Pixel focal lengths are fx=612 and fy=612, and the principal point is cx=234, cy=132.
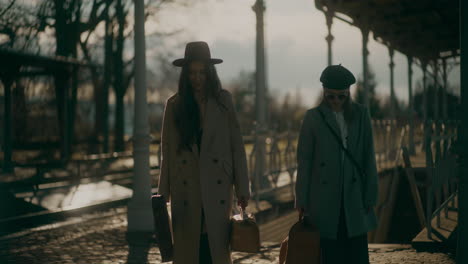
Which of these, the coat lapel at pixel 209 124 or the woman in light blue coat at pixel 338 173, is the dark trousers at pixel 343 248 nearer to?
the woman in light blue coat at pixel 338 173

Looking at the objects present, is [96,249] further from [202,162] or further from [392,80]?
[392,80]

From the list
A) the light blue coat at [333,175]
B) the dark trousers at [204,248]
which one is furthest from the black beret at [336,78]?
the dark trousers at [204,248]

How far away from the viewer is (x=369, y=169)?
4.14m

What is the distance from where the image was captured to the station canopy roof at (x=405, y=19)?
41.3 ft

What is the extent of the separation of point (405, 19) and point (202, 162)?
11.5 metres

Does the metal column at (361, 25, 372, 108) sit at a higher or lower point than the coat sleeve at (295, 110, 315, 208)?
higher

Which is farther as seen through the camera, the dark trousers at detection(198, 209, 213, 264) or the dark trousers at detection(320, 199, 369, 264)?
the dark trousers at detection(320, 199, 369, 264)

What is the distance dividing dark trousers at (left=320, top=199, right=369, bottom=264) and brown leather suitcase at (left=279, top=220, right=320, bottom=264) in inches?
8.4

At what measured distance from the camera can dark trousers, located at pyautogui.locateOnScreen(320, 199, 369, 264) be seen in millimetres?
4105

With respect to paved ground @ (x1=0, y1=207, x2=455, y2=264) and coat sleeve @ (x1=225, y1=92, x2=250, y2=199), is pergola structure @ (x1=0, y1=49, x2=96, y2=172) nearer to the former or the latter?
paved ground @ (x1=0, y1=207, x2=455, y2=264)

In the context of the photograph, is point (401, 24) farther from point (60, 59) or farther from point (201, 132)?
point (201, 132)

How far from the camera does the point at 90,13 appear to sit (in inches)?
1020

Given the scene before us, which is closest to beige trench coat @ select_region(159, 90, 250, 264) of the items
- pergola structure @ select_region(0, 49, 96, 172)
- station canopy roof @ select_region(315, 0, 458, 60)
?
station canopy roof @ select_region(315, 0, 458, 60)

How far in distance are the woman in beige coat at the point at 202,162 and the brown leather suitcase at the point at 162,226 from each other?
6 cm
